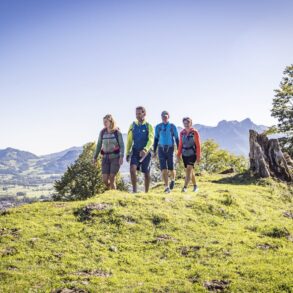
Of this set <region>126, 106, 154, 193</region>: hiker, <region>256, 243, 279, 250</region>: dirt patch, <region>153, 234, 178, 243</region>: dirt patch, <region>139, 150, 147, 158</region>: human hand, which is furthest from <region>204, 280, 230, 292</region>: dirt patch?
<region>126, 106, 154, 193</region>: hiker

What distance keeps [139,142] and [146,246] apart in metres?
6.41

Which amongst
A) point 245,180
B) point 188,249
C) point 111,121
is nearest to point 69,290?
point 188,249

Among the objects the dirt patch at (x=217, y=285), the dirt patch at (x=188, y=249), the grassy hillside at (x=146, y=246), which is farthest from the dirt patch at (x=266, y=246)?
the dirt patch at (x=217, y=285)

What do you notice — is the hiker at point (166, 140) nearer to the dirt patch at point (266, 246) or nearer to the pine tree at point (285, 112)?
the dirt patch at point (266, 246)

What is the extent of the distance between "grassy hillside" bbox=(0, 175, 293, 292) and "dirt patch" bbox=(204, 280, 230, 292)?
0.02 meters

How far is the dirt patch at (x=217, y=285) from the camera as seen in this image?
776cm

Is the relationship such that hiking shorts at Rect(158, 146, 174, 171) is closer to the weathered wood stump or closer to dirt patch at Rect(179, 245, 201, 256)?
dirt patch at Rect(179, 245, 201, 256)

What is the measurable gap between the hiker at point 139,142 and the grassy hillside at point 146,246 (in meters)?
1.84

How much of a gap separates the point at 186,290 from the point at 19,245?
486 centimetres

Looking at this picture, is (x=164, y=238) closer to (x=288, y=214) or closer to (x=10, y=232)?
(x=10, y=232)

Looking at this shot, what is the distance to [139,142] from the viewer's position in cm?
1581

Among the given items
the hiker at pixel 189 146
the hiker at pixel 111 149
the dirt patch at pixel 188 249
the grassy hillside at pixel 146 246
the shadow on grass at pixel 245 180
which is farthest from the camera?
the shadow on grass at pixel 245 180

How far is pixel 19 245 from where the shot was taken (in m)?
9.54

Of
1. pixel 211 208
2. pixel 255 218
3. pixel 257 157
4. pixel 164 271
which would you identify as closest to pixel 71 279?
pixel 164 271
